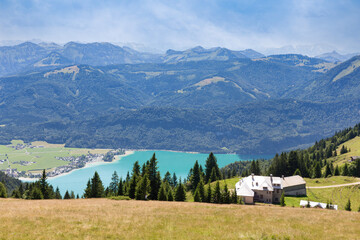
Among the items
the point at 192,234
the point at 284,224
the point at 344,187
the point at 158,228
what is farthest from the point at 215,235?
the point at 344,187

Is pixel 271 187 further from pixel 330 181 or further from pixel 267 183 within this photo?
pixel 330 181

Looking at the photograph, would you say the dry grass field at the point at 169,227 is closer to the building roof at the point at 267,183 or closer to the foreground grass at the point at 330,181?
the building roof at the point at 267,183

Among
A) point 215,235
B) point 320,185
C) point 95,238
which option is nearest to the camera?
point 95,238

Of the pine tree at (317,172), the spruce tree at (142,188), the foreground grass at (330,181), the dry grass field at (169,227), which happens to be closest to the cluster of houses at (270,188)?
the foreground grass at (330,181)

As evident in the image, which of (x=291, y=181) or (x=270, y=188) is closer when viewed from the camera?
(x=270, y=188)

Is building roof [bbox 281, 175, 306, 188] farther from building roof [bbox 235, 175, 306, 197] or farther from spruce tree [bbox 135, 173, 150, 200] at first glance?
spruce tree [bbox 135, 173, 150, 200]

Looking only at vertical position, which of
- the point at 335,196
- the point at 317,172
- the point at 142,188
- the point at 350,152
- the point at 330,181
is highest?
the point at 350,152

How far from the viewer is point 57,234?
1931 cm

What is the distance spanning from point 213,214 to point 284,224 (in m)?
7.14

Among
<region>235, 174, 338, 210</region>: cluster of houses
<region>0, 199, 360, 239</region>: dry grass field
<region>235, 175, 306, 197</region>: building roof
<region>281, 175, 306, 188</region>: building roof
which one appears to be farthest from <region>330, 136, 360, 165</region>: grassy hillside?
<region>0, 199, 360, 239</region>: dry grass field

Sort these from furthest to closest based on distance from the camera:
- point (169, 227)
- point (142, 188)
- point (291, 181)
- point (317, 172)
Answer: point (317, 172) < point (291, 181) < point (142, 188) < point (169, 227)

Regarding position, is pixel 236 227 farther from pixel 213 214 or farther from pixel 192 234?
pixel 213 214

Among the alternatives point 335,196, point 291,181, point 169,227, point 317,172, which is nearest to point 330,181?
point 317,172

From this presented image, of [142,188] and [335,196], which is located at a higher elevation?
[142,188]
